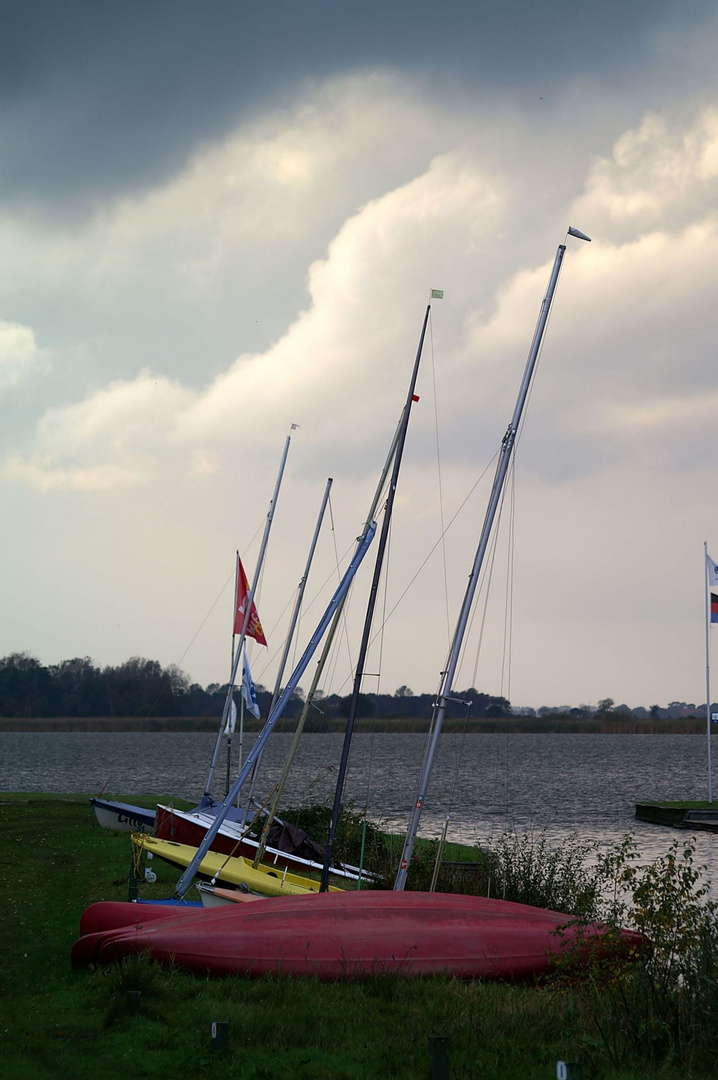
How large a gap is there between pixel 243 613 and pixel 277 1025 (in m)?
19.7

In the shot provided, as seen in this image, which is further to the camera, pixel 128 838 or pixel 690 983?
pixel 128 838

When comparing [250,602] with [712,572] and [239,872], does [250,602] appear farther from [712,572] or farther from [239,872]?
[712,572]

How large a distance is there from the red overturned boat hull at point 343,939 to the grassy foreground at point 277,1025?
0.92ft

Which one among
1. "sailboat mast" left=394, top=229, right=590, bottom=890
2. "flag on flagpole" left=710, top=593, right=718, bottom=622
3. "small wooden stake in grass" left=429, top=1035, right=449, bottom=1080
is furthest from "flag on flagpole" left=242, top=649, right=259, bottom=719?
"small wooden stake in grass" left=429, top=1035, right=449, bottom=1080

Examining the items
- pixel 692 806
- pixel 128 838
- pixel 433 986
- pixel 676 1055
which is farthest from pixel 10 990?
pixel 692 806

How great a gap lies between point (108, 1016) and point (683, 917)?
560cm

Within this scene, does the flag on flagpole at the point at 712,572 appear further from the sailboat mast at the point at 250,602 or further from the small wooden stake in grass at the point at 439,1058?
the small wooden stake in grass at the point at 439,1058

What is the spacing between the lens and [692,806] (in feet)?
119

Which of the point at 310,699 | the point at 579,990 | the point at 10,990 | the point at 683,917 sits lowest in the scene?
the point at 10,990

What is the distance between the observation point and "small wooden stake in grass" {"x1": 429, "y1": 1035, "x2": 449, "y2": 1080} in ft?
24.4

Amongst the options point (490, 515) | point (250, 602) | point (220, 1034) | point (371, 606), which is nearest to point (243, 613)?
point (250, 602)

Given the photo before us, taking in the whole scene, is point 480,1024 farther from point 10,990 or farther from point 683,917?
point 10,990

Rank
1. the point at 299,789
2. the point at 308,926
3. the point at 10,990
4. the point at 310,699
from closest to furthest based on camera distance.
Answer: the point at 10,990 → the point at 308,926 → the point at 310,699 → the point at 299,789

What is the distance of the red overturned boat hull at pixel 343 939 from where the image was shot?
11000 millimetres
